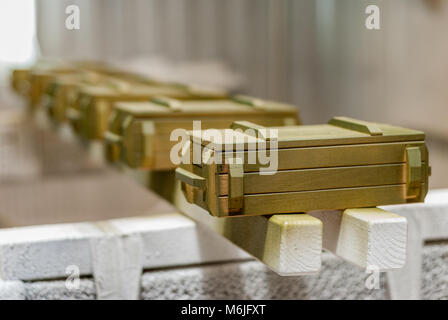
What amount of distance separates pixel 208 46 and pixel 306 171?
14.2 feet

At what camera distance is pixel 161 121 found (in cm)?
203

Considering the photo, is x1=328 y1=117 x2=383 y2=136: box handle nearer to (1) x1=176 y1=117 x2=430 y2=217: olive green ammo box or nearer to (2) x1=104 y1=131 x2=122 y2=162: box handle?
(1) x1=176 y1=117 x2=430 y2=217: olive green ammo box

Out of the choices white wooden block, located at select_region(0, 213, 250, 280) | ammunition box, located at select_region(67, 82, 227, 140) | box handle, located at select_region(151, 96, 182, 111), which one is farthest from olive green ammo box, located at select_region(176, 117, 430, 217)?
ammunition box, located at select_region(67, 82, 227, 140)

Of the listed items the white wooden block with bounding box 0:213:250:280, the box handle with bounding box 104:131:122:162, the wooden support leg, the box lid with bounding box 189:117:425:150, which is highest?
the box lid with bounding box 189:117:425:150

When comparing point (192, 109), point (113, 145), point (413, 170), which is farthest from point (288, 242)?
point (113, 145)

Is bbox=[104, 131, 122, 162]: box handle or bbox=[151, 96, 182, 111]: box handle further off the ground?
bbox=[151, 96, 182, 111]: box handle

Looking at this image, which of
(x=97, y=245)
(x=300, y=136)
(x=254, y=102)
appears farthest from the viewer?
(x=254, y=102)

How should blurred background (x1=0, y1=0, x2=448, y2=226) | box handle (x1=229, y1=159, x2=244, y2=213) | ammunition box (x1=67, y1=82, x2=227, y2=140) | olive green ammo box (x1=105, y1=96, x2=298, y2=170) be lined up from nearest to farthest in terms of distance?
1. box handle (x1=229, y1=159, x2=244, y2=213)
2. olive green ammo box (x1=105, y1=96, x2=298, y2=170)
3. ammunition box (x1=67, y1=82, x2=227, y2=140)
4. blurred background (x1=0, y1=0, x2=448, y2=226)

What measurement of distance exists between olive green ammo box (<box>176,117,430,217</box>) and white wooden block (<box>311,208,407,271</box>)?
4 cm

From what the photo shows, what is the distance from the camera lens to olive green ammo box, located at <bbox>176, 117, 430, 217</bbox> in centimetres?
143

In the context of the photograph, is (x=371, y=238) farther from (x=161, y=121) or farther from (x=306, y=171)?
(x=161, y=121)

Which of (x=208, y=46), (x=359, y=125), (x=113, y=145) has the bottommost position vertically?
(x=113, y=145)

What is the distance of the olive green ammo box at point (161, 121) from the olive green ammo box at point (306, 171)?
1.38 feet

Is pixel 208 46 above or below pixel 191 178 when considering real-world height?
above
